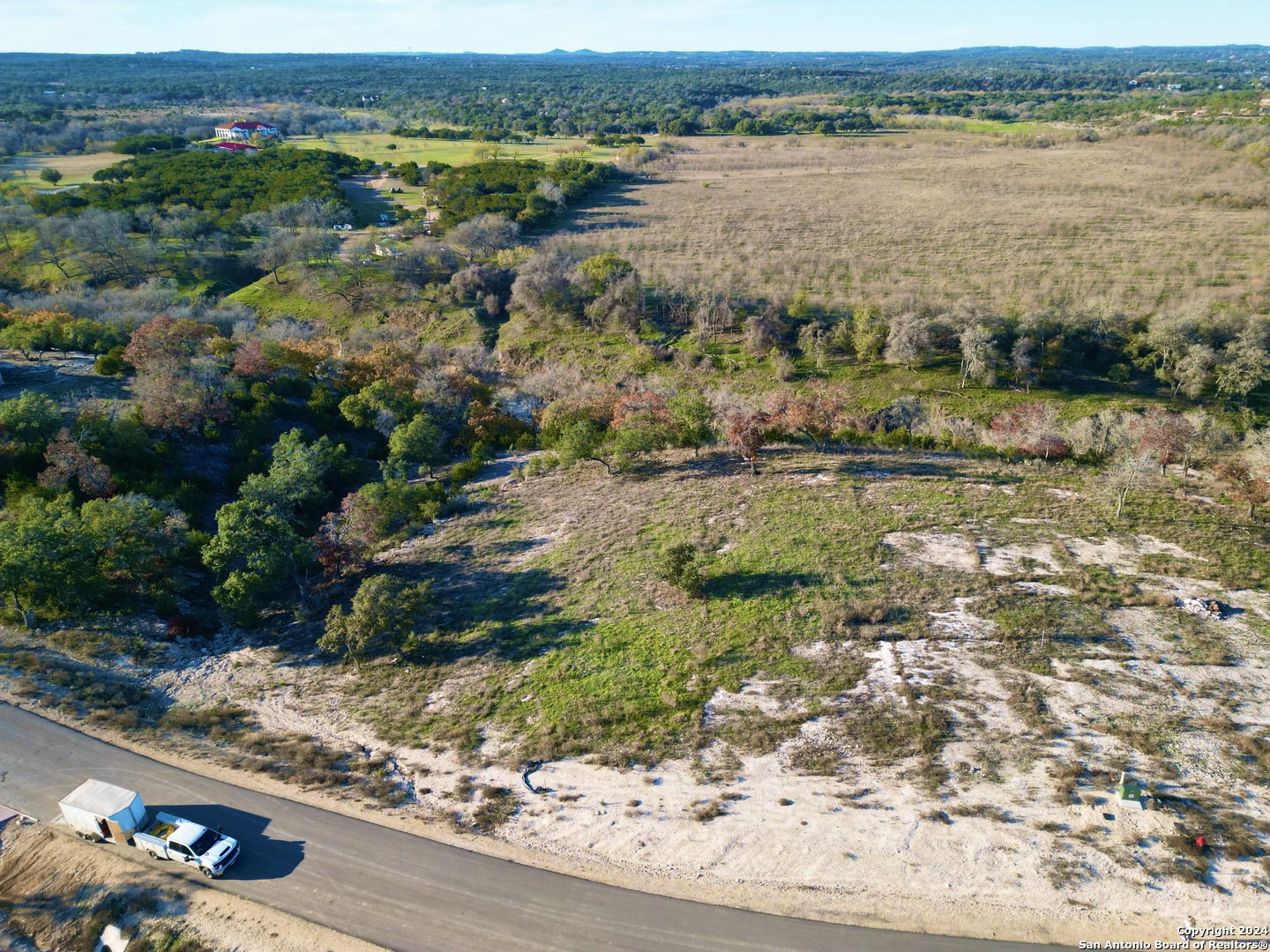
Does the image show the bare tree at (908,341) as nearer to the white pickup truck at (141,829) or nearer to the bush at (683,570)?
the bush at (683,570)

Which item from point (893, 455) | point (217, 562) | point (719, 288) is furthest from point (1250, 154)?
point (217, 562)

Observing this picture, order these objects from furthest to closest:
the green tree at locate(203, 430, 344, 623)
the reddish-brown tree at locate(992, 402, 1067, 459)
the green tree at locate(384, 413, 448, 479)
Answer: the green tree at locate(384, 413, 448, 479) → the reddish-brown tree at locate(992, 402, 1067, 459) → the green tree at locate(203, 430, 344, 623)

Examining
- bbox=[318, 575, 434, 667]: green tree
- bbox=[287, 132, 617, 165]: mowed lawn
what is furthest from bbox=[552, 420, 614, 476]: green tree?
bbox=[287, 132, 617, 165]: mowed lawn

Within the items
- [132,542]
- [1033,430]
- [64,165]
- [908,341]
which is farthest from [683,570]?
[64,165]

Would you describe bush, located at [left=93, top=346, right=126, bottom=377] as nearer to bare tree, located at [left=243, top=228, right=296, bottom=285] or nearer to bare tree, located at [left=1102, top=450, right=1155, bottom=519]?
bare tree, located at [left=243, top=228, right=296, bottom=285]

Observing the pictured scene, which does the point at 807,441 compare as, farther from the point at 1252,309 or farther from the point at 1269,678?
the point at 1252,309

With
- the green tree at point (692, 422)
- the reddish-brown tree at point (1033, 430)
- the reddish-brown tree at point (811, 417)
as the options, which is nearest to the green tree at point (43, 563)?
the green tree at point (692, 422)
